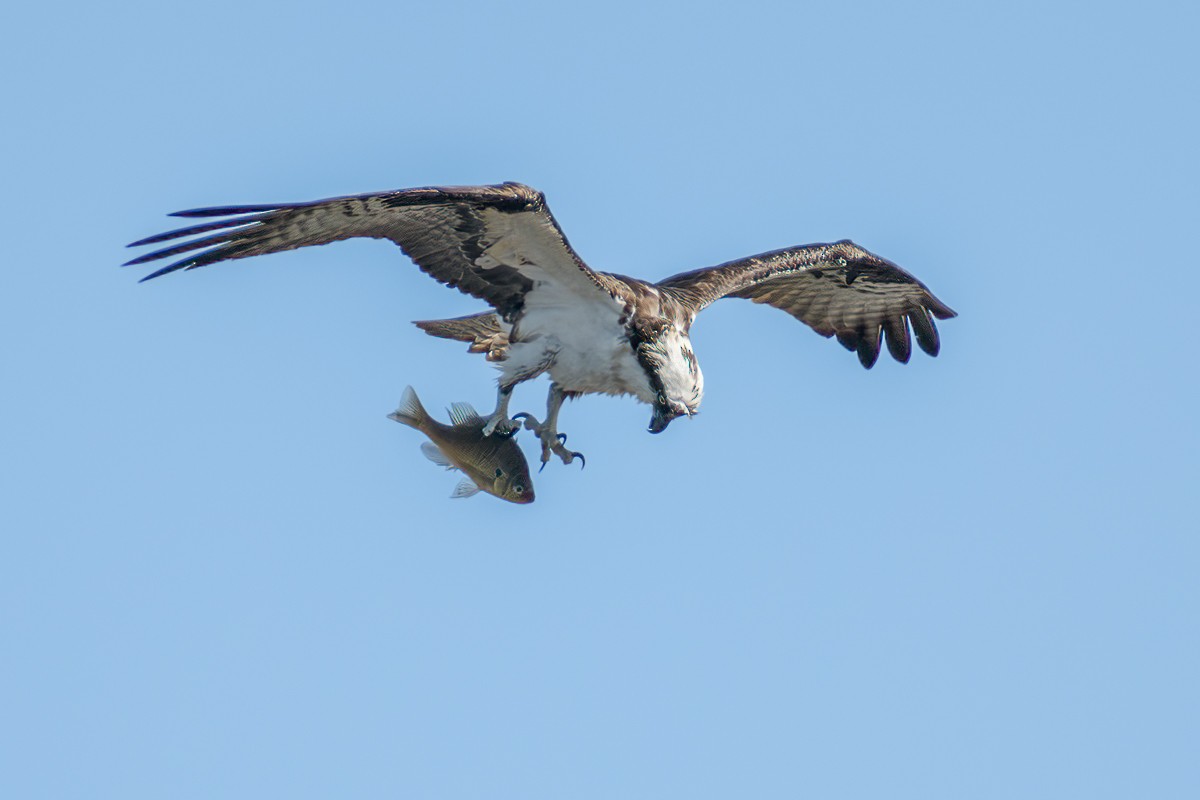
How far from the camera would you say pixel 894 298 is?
1855 centimetres

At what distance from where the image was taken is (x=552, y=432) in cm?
1527

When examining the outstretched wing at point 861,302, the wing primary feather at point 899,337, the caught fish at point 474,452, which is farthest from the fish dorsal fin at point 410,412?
the wing primary feather at point 899,337

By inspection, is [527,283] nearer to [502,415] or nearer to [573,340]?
[573,340]

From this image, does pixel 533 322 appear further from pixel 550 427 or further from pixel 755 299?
pixel 755 299

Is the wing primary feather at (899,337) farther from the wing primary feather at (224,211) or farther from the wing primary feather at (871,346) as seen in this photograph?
the wing primary feather at (224,211)

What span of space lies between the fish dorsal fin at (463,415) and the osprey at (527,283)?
133 millimetres

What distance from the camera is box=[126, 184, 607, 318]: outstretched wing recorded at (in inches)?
506

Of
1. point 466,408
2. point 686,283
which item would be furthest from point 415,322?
point 686,283

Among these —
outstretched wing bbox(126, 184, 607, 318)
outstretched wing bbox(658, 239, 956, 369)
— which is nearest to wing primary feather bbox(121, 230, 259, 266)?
outstretched wing bbox(126, 184, 607, 318)

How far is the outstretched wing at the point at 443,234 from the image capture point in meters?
12.8

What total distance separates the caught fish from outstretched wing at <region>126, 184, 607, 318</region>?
1.00 metres


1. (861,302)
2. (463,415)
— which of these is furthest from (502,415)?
(861,302)

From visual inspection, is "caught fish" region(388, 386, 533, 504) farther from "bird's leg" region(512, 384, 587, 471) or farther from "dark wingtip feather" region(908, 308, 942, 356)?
"dark wingtip feather" region(908, 308, 942, 356)

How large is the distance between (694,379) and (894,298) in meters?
4.38
